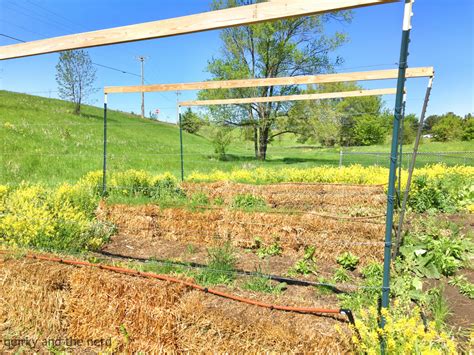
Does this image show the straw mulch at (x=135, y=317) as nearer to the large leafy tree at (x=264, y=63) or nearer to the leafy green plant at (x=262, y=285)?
the leafy green plant at (x=262, y=285)

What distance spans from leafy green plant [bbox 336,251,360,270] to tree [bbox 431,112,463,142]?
51.6m

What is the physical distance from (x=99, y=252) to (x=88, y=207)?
5.44 ft

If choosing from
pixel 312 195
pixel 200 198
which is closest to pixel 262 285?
pixel 200 198

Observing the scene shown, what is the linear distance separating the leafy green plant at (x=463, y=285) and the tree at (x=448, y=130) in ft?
169

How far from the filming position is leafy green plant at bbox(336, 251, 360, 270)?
4.43 m

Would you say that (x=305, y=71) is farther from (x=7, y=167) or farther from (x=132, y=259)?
(x=132, y=259)

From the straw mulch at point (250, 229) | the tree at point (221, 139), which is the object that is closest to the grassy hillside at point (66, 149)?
the tree at point (221, 139)

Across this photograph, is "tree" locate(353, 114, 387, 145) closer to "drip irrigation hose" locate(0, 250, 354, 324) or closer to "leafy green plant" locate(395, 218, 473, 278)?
"leafy green plant" locate(395, 218, 473, 278)

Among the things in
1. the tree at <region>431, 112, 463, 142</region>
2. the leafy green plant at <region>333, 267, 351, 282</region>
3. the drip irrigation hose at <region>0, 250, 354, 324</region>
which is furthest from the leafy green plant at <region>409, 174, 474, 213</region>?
the tree at <region>431, 112, 463, 142</region>

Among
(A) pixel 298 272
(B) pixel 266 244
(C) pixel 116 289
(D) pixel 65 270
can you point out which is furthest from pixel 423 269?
(D) pixel 65 270

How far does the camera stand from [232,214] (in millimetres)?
5512

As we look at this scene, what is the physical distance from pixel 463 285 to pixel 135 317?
3.72 metres

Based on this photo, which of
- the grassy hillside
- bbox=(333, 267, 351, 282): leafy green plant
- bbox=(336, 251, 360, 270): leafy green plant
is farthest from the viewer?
the grassy hillside

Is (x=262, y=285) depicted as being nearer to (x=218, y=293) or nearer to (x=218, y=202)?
(x=218, y=293)
